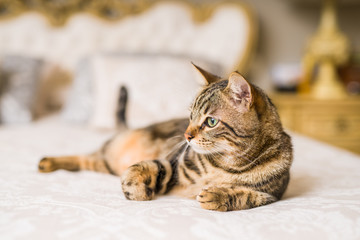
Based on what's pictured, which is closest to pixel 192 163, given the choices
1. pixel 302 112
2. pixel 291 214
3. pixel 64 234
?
pixel 291 214

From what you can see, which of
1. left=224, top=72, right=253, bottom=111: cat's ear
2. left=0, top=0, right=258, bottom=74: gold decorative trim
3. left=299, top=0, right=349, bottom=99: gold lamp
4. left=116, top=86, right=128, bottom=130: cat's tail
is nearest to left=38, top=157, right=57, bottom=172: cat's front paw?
left=116, top=86, right=128, bottom=130: cat's tail

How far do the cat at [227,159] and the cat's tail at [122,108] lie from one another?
0.43 meters

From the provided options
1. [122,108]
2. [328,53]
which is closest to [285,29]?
[328,53]

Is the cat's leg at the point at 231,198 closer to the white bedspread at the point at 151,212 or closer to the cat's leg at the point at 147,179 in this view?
the white bedspread at the point at 151,212

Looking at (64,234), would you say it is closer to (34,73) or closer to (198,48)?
(34,73)

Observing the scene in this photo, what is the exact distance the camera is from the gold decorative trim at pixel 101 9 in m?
2.42

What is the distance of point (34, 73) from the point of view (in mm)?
2014

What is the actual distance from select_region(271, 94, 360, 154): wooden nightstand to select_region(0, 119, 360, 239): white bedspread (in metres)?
1.31

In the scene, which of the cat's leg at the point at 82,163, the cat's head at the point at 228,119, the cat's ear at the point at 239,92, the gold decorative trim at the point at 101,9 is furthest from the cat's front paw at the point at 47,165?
the gold decorative trim at the point at 101,9

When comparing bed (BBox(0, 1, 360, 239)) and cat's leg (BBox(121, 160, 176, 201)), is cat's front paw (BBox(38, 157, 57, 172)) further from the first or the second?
cat's leg (BBox(121, 160, 176, 201))

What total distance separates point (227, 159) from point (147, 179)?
0.21 meters

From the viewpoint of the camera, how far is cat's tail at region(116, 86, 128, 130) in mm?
1259

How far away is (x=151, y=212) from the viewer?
26.5 inches

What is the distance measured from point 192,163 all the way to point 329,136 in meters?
1.81
